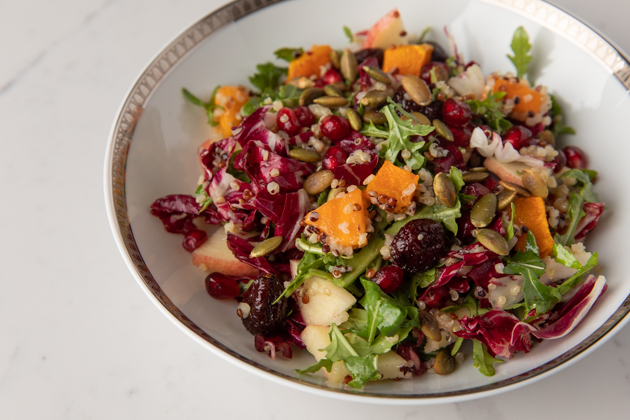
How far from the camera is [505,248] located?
91.7 inches

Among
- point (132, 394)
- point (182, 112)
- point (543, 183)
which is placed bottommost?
point (132, 394)

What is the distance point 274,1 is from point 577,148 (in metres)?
2.24

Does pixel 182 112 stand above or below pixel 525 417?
above

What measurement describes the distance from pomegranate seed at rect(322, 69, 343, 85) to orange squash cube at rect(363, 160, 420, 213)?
1051mm

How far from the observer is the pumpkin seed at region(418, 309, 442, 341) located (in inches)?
92.4

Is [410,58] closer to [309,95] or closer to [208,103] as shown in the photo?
[309,95]

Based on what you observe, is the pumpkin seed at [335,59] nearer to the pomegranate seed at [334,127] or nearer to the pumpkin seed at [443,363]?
the pomegranate seed at [334,127]

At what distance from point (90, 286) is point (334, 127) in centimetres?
195

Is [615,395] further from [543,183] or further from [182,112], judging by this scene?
[182,112]

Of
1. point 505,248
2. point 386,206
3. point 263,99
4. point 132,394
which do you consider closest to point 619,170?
point 505,248

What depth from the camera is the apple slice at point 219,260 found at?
2.70m

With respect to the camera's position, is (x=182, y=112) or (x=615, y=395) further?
(x=182, y=112)

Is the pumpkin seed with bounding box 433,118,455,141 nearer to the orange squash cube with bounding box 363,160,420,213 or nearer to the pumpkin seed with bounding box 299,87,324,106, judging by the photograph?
the orange squash cube with bounding box 363,160,420,213

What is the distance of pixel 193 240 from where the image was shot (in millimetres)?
2797
